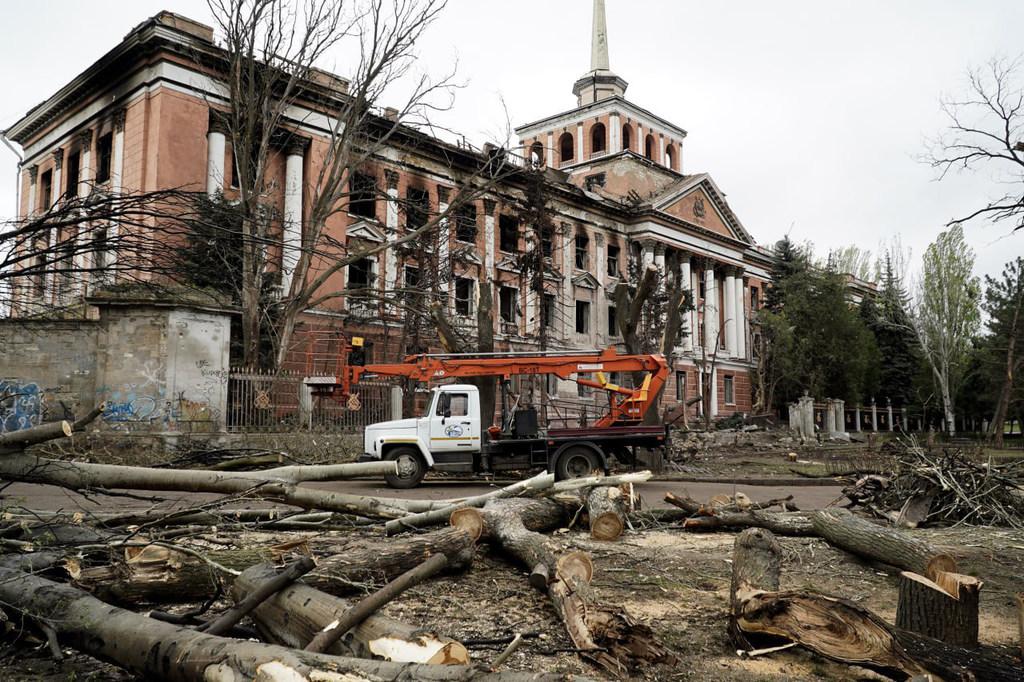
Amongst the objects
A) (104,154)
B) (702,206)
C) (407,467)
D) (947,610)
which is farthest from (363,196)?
(947,610)

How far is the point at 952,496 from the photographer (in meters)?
8.81

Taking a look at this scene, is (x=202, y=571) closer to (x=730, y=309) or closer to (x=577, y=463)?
(x=577, y=463)

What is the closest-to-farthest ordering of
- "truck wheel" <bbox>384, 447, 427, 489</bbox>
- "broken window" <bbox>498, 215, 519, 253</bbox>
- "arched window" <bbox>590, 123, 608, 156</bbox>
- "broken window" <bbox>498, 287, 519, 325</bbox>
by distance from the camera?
"truck wheel" <bbox>384, 447, 427, 489</bbox> → "broken window" <bbox>498, 215, 519, 253</bbox> → "broken window" <bbox>498, 287, 519, 325</bbox> → "arched window" <bbox>590, 123, 608, 156</bbox>

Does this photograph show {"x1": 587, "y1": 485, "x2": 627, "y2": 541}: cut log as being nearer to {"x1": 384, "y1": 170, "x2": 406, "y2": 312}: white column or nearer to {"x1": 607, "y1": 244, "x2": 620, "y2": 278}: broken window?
{"x1": 384, "y1": 170, "x2": 406, "y2": 312}: white column

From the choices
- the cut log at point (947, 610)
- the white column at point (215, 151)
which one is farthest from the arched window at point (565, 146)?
the cut log at point (947, 610)

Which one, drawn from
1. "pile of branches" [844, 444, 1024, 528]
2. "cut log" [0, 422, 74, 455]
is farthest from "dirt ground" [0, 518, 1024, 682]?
"cut log" [0, 422, 74, 455]

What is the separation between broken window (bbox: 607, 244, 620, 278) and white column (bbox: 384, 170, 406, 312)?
16592mm

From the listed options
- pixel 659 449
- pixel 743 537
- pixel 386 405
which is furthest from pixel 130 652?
pixel 386 405

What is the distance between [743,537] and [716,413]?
1726 inches

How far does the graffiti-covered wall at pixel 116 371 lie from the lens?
1683 cm

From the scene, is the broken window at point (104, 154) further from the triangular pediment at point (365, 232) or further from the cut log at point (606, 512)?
the cut log at point (606, 512)

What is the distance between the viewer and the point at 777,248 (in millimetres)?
52312

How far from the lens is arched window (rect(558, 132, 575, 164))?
176 feet

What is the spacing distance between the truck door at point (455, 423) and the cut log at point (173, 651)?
34.0 ft
